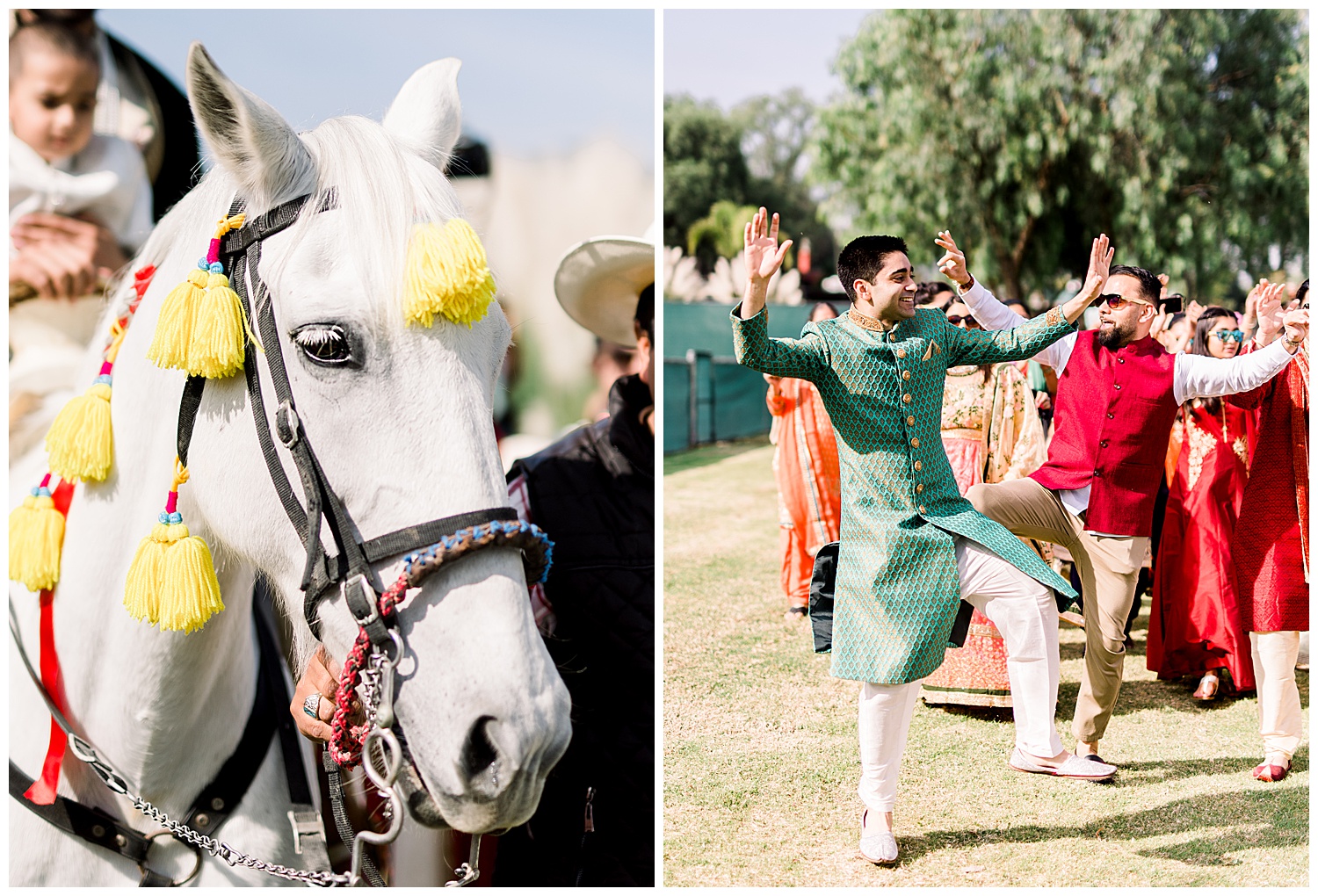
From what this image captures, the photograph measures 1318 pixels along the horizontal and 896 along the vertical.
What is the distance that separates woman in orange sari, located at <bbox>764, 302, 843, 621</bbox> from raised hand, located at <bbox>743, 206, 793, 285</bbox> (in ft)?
9.76

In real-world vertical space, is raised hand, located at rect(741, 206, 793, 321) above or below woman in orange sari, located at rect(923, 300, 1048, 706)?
above

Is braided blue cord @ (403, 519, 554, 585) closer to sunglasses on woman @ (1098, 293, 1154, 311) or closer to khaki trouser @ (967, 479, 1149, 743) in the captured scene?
khaki trouser @ (967, 479, 1149, 743)

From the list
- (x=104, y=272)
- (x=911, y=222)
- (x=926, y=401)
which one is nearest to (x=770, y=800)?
(x=926, y=401)

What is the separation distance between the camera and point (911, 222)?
1281cm

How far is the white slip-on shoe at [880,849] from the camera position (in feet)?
8.61

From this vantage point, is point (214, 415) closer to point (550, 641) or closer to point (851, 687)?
point (550, 641)

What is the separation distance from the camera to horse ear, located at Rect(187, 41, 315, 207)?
157 centimetres

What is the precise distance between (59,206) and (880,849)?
3427 millimetres

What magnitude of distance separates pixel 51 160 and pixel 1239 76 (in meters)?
12.2

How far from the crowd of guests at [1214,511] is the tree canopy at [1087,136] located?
806 centimetres

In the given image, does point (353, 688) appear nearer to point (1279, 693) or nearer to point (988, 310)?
point (988, 310)

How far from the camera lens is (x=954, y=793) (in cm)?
306

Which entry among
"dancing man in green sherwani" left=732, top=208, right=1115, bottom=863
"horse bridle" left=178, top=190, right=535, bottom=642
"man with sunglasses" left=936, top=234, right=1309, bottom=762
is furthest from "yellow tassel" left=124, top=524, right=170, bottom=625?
"man with sunglasses" left=936, top=234, right=1309, bottom=762

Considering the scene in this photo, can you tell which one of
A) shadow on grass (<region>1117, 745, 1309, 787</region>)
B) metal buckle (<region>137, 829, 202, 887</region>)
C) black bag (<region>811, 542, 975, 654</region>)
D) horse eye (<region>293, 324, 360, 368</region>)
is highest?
horse eye (<region>293, 324, 360, 368</region>)
